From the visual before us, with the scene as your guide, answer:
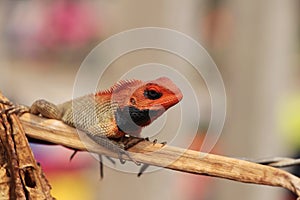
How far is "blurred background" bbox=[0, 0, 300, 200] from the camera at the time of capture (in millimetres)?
1674

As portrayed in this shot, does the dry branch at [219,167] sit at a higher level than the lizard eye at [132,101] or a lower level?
lower

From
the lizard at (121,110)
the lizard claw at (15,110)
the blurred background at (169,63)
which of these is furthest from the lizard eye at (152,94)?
the blurred background at (169,63)

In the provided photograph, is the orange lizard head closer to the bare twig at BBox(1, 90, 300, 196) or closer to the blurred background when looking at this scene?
the bare twig at BBox(1, 90, 300, 196)

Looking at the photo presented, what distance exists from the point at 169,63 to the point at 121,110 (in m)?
0.78

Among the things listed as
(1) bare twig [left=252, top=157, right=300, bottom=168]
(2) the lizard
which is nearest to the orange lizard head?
(2) the lizard

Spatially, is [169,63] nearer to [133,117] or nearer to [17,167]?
[133,117]

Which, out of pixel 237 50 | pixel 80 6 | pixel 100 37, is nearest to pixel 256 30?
pixel 237 50

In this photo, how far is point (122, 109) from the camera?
83 centimetres

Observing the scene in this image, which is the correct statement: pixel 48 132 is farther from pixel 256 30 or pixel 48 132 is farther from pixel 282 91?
pixel 282 91

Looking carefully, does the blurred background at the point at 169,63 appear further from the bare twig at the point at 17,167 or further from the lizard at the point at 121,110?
the bare twig at the point at 17,167

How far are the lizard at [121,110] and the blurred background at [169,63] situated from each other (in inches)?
25.4

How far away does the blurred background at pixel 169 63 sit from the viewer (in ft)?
5.49

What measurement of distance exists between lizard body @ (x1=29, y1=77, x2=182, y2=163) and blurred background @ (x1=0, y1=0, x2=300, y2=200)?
644 mm

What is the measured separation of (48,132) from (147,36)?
70 cm
